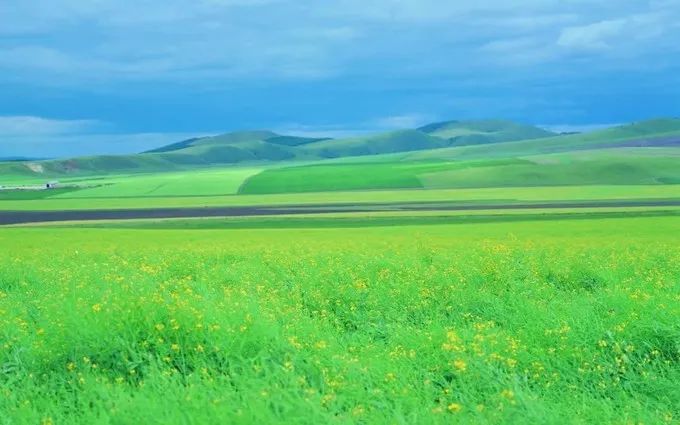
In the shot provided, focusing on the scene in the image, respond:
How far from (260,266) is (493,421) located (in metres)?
14.5

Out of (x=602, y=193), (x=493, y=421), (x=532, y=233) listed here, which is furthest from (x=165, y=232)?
(x=602, y=193)

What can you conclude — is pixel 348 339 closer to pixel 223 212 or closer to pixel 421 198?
pixel 223 212

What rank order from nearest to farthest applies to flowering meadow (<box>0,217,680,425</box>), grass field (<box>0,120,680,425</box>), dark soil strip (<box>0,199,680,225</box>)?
1. flowering meadow (<box>0,217,680,425</box>)
2. grass field (<box>0,120,680,425</box>)
3. dark soil strip (<box>0,199,680,225</box>)

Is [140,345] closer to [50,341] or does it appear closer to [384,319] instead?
[50,341]

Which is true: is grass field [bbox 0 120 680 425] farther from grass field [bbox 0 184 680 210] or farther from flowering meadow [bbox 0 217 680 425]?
grass field [bbox 0 184 680 210]

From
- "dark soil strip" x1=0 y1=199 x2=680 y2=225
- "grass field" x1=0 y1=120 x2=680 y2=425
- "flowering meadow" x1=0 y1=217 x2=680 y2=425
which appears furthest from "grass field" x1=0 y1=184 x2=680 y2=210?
"flowering meadow" x1=0 y1=217 x2=680 y2=425

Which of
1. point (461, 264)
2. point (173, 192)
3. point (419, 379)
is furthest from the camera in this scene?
point (173, 192)

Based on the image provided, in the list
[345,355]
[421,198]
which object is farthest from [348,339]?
[421,198]

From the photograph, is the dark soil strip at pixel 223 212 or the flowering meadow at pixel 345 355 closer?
the flowering meadow at pixel 345 355

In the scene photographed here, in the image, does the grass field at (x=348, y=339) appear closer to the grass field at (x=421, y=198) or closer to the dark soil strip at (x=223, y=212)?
the dark soil strip at (x=223, y=212)

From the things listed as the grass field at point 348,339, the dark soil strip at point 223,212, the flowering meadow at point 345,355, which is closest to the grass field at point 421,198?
the dark soil strip at point 223,212

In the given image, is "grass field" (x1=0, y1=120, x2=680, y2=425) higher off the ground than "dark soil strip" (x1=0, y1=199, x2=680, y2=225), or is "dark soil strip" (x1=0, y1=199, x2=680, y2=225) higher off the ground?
"grass field" (x1=0, y1=120, x2=680, y2=425)

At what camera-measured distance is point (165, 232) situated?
49312 mm

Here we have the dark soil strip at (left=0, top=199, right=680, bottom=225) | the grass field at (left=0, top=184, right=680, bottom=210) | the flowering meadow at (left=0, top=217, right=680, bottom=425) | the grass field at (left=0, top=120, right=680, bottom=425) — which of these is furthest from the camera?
the grass field at (left=0, top=184, right=680, bottom=210)
